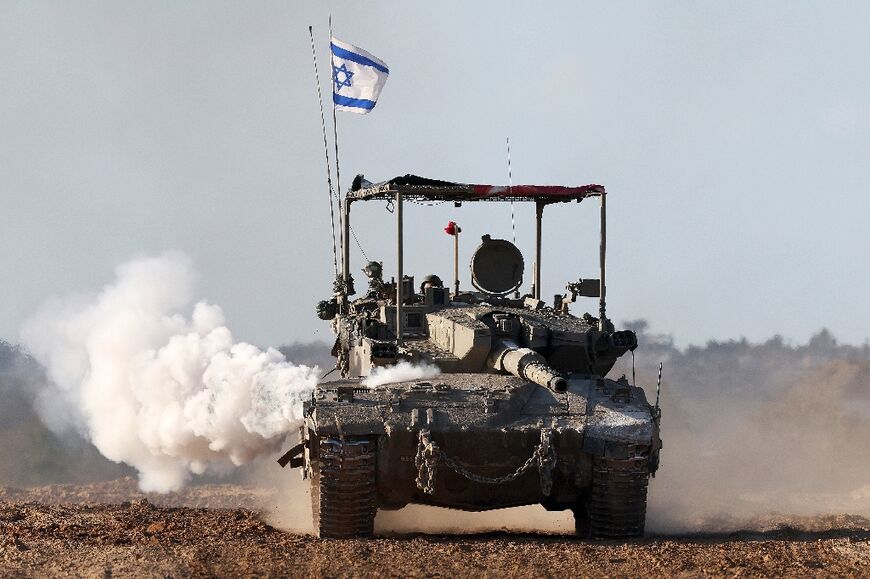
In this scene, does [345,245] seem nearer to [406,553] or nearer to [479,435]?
[479,435]

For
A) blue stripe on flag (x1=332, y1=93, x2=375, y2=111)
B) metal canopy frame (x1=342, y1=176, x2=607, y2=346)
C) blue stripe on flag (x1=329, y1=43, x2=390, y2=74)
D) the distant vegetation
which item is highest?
blue stripe on flag (x1=329, y1=43, x2=390, y2=74)

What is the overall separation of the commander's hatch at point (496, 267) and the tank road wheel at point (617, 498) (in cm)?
603

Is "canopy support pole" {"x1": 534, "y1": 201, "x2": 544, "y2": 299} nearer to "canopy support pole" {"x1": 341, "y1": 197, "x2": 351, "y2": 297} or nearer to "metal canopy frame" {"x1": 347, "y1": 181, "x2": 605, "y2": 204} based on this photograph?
"metal canopy frame" {"x1": 347, "y1": 181, "x2": 605, "y2": 204}

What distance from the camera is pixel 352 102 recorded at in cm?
2588

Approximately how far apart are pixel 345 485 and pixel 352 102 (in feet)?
31.8

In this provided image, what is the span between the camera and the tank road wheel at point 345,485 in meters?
17.9

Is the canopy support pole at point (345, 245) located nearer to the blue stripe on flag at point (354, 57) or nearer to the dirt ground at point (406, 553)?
the blue stripe on flag at point (354, 57)


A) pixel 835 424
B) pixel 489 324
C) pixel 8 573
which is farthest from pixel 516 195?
pixel 835 424

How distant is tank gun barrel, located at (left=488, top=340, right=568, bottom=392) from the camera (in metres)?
18.2

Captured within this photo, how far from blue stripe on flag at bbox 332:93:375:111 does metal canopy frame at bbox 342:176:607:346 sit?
3234mm

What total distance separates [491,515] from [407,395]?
465cm

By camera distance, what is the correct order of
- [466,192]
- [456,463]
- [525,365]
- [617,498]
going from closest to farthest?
[456,463]
[617,498]
[525,365]
[466,192]

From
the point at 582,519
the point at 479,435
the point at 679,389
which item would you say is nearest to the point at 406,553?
the point at 479,435

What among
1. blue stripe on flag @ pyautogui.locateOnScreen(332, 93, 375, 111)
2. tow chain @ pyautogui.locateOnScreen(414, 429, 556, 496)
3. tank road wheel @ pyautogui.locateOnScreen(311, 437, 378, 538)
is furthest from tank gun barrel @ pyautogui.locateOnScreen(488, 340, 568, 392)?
blue stripe on flag @ pyautogui.locateOnScreen(332, 93, 375, 111)
